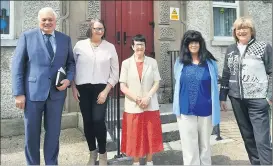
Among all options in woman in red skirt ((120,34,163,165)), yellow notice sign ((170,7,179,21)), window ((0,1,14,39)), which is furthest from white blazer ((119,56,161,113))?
yellow notice sign ((170,7,179,21))

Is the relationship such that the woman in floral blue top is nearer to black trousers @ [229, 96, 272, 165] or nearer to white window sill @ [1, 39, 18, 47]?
black trousers @ [229, 96, 272, 165]

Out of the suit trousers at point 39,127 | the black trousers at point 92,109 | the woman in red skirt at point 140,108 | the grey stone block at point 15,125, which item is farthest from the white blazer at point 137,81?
the grey stone block at point 15,125

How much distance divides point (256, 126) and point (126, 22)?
13.2ft

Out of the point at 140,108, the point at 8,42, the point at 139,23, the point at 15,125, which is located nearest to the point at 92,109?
the point at 140,108

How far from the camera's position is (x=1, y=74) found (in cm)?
497

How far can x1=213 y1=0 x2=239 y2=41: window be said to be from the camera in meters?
7.18

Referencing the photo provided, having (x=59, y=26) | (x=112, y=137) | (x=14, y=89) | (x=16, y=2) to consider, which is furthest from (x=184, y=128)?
(x=16, y=2)

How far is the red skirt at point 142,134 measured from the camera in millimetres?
3205

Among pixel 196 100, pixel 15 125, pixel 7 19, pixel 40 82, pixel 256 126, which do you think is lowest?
pixel 15 125

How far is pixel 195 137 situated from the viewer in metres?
2.97

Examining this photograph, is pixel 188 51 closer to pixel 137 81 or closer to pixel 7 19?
pixel 137 81

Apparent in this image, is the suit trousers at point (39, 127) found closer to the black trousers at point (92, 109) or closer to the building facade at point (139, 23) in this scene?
the black trousers at point (92, 109)

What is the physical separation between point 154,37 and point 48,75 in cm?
393

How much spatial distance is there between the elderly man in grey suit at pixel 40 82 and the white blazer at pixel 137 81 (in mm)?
718
